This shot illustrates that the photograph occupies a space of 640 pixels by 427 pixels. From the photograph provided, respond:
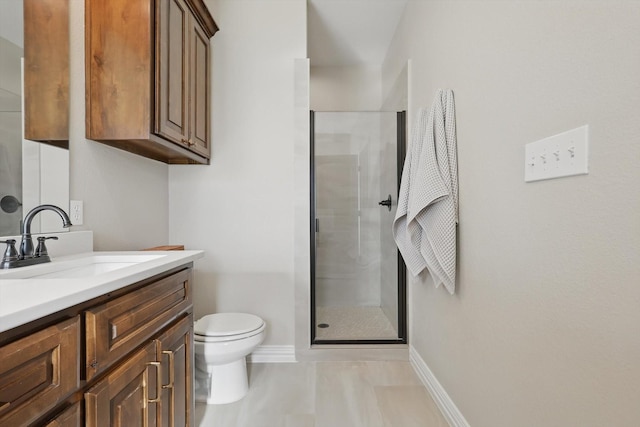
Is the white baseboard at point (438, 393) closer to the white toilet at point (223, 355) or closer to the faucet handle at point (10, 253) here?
the white toilet at point (223, 355)

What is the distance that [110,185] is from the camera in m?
1.67

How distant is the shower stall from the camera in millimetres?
2422

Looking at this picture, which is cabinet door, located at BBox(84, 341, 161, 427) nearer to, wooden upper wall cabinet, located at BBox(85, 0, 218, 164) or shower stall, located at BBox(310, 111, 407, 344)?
wooden upper wall cabinet, located at BBox(85, 0, 218, 164)

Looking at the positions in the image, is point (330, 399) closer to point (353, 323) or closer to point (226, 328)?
point (226, 328)

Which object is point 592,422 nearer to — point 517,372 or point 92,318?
point 517,372

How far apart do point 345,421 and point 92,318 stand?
1.33 meters

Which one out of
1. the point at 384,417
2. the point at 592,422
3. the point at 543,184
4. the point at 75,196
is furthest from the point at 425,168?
the point at 75,196

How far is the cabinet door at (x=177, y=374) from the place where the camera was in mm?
1129

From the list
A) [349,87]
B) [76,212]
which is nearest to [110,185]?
[76,212]

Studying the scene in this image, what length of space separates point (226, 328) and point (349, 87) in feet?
9.37

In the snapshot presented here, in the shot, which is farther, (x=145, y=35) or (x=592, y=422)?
(x=145, y=35)

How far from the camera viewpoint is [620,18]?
69 centimetres

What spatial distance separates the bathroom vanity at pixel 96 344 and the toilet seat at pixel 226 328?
0.35 meters

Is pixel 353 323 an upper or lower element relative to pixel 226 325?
lower
